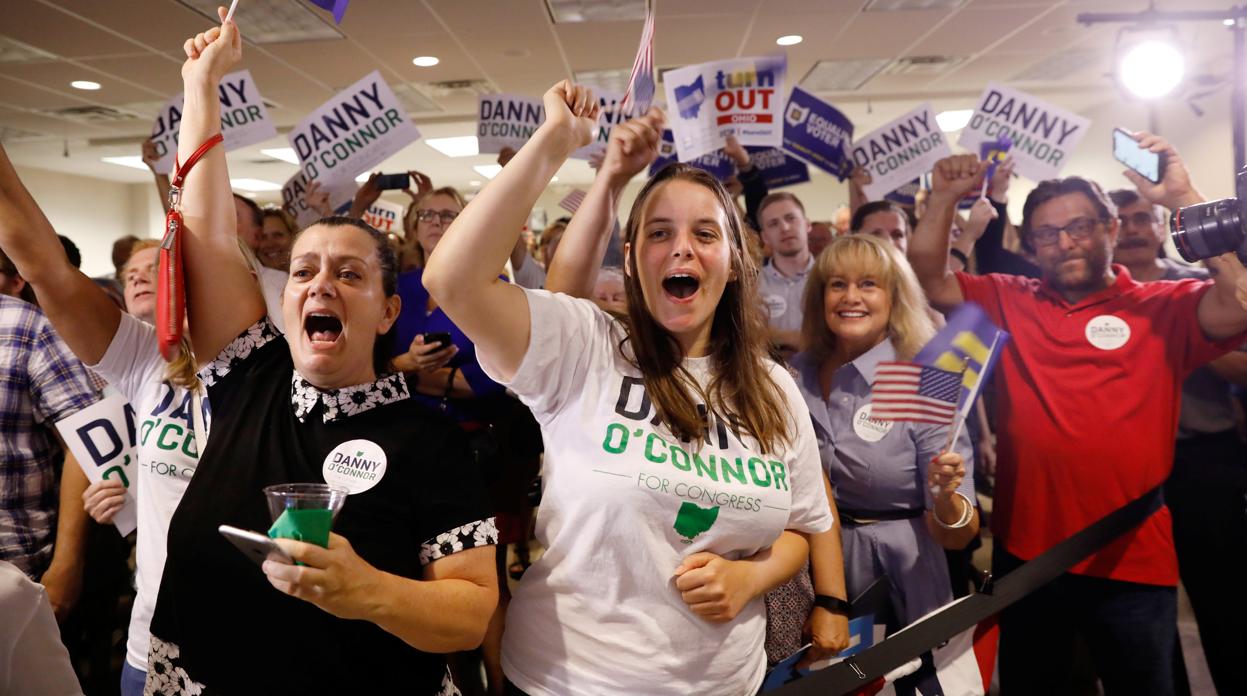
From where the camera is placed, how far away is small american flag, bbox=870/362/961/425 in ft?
6.28

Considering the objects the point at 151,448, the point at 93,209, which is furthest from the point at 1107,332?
the point at 93,209

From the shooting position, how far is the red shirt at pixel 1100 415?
2098mm

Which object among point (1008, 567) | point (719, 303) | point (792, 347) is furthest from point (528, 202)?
point (792, 347)

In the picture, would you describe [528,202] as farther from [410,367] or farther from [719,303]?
[410,367]

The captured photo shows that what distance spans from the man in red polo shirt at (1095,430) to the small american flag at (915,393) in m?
0.46

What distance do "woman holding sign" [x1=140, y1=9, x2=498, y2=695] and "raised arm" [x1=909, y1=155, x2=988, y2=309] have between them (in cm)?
182

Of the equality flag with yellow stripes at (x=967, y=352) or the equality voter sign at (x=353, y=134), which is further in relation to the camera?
the equality voter sign at (x=353, y=134)

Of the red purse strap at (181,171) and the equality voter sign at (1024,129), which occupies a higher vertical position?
the equality voter sign at (1024,129)

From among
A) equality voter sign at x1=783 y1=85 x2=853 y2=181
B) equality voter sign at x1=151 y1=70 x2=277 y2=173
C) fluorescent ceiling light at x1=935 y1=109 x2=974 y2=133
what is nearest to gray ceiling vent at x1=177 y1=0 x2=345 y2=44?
equality voter sign at x1=151 y1=70 x2=277 y2=173

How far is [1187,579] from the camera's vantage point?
2.48m

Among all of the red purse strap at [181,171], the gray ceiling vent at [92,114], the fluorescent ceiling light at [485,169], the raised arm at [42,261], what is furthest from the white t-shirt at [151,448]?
the fluorescent ceiling light at [485,169]

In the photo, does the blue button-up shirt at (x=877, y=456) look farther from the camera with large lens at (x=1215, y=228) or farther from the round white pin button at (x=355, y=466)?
the round white pin button at (x=355, y=466)

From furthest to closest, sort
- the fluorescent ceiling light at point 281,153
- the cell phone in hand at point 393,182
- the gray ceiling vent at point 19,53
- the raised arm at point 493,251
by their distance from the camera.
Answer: the fluorescent ceiling light at point 281,153 < the gray ceiling vent at point 19,53 < the cell phone in hand at point 393,182 < the raised arm at point 493,251

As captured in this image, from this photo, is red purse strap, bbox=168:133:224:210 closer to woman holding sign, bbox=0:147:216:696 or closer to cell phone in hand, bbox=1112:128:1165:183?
woman holding sign, bbox=0:147:216:696
